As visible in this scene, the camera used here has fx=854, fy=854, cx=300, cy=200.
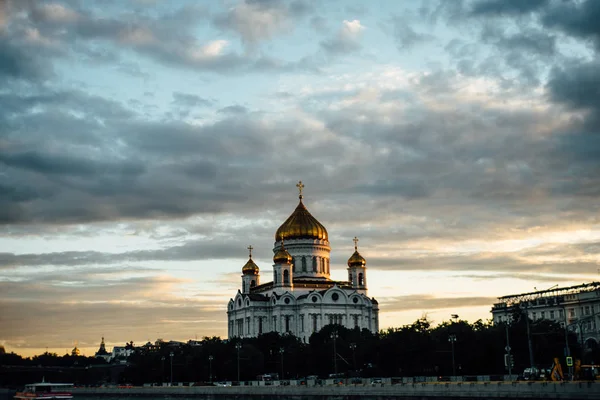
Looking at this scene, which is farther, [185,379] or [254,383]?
[185,379]

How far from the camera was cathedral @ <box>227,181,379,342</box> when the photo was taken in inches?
5153

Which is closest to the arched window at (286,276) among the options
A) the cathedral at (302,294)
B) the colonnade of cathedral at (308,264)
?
the cathedral at (302,294)

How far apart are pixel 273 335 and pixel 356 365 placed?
18829 mm

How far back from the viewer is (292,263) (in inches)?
5374

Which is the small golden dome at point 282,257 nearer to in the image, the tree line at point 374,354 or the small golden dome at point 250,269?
the small golden dome at point 250,269

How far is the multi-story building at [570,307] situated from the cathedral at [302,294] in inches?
920

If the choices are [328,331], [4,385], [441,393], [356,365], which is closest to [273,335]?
[328,331]

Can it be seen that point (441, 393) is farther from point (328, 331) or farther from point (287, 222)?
point (287, 222)

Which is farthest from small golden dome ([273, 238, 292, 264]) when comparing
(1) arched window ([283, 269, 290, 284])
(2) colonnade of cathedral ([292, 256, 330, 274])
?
(2) colonnade of cathedral ([292, 256, 330, 274])

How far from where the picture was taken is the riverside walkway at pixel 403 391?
169ft

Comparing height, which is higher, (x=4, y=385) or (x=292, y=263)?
(x=292, y=263)

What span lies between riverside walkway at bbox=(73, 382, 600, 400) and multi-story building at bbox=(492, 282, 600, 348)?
A: 116 ft

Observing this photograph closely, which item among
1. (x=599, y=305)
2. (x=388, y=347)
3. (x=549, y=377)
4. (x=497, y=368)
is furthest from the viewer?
(x=599, y=305)

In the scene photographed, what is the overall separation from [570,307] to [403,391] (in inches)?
2185
